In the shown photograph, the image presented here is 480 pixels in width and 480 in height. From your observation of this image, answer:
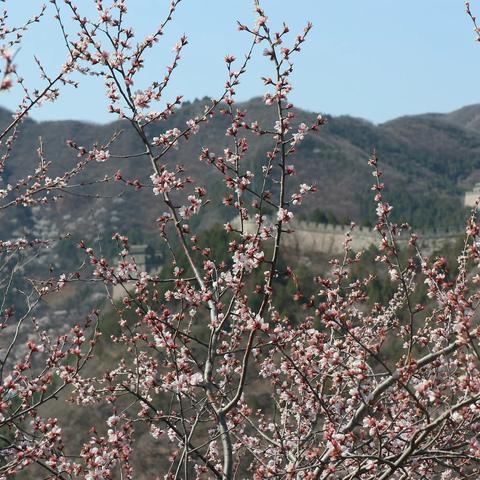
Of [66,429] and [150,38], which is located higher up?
[150,38]

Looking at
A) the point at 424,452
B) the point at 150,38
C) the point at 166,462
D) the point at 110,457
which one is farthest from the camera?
the point at 166,462

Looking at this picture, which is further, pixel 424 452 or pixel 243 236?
pixel 243 236

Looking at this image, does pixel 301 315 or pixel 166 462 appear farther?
pixel 301 315

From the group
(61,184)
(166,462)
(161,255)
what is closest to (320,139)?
(161,255)

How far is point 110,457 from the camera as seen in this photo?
8.47 metres

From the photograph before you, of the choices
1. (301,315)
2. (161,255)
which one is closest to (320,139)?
(161,255)

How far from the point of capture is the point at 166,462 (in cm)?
4919

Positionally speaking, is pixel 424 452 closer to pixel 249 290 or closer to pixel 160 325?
pixel 160 325

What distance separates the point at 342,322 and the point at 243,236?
1.93 metres

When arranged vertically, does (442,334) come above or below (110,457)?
above

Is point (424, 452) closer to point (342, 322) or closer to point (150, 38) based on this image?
point (342, 322)

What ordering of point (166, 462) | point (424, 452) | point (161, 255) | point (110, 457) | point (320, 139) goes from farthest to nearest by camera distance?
1. point (320, 139)
2. point (161, 255)
3. point (166, 462)
4. point (110, 457)
5. point (424, 452)

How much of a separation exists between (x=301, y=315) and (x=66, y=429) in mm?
20236

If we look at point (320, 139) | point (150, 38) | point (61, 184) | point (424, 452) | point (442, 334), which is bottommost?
point (424, 452)
